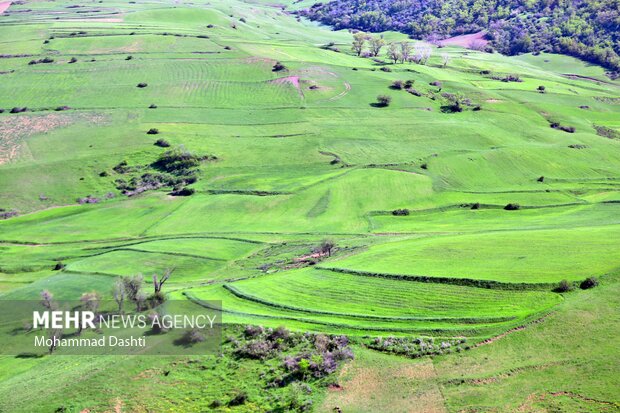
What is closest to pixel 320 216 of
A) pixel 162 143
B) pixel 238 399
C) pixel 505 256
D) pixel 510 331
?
pixel 505 256

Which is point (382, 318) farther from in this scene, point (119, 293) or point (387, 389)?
point (119, 293)

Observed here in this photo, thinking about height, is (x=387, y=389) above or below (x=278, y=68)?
below

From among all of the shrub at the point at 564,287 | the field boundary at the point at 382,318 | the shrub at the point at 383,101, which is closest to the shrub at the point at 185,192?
the field boundary at the point at 382,318

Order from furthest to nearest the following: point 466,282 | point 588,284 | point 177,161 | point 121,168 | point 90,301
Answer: point 177,161, point 121,168, point 90,301, point 466,282, point 588,284

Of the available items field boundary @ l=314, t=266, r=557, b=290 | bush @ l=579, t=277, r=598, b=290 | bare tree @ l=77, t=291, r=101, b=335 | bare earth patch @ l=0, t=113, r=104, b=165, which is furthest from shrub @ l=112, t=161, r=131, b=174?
bush @ l=579, t=277, r=598, b=290

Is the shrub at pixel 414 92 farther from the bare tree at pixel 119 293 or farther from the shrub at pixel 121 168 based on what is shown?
the bare tree at pixel 119 293

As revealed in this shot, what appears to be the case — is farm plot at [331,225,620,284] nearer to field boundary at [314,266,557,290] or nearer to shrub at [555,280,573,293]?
field boundary at [314,266,557,290]
